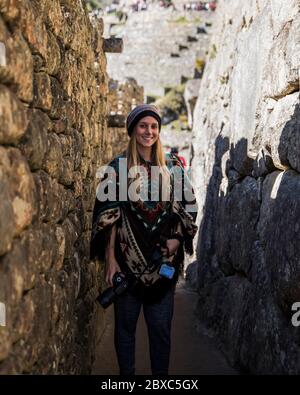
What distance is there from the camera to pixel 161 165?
3.28 m

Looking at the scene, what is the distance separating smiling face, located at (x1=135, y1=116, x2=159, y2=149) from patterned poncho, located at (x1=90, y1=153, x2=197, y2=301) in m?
0.12

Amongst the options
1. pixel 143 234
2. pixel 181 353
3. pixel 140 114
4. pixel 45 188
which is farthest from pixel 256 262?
pixel 45 188

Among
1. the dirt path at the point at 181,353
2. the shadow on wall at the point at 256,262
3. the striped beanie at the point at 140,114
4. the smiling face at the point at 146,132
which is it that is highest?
the striped beanie at the point at 140,114

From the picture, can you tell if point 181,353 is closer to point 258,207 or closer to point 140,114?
point 258,207

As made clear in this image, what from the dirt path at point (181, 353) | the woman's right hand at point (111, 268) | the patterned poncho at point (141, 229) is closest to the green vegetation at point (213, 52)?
the dirt path at point (181, 353)

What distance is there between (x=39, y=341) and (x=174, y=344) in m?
2.88

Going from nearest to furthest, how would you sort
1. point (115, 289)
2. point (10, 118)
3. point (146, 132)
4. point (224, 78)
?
point (10, 118) < point (115, 289) < point (146, 132) < point (224, 78)

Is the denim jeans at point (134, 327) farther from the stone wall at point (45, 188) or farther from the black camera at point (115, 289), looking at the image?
the stone wall at point (45, 188)

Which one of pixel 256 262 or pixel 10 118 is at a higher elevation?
pixel 10 118

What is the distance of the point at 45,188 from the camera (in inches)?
93.3

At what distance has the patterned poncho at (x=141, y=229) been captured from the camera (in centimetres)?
314

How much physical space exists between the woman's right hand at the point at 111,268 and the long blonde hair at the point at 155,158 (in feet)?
1.71

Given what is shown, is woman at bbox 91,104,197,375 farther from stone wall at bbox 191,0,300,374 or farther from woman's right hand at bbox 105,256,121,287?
stone wall at bbox 191,0,300,374

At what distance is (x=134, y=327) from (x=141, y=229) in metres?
0.59
